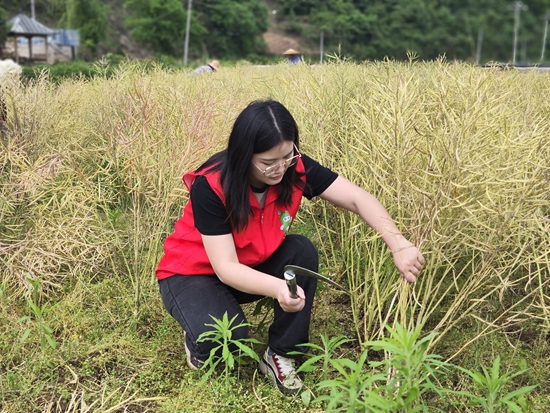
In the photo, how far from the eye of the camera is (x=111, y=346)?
7.18 ft

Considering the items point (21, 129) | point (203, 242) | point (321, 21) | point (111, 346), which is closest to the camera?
point (203, 242)

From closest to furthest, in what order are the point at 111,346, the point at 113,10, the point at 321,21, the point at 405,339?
1. the point at 405,339
2. the point at 111,346
3. the point at 113,10
4. the point at 321,21

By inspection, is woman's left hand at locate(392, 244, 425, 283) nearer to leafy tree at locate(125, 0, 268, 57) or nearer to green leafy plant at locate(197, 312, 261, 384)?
green leafy plant at locate(197, 312, 261, 384)

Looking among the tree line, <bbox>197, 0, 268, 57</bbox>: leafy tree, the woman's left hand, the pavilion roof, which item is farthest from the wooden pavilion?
the woman's left hand

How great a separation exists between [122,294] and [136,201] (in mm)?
407

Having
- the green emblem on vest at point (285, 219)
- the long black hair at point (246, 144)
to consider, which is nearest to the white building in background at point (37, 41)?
the green emblem on vest at point (285, 219)

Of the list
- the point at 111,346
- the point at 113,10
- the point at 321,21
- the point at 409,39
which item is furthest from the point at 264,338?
the point at 409,39

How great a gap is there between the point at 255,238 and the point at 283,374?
0.45m

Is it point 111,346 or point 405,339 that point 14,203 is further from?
point 405,339

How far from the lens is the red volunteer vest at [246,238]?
1956 millimetres

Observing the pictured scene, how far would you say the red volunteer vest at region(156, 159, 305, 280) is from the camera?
1956 mm

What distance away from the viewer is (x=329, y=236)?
2551 millimetres

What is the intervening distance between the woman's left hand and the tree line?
26213 millimetres

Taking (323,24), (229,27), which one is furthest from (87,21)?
(323,24)
